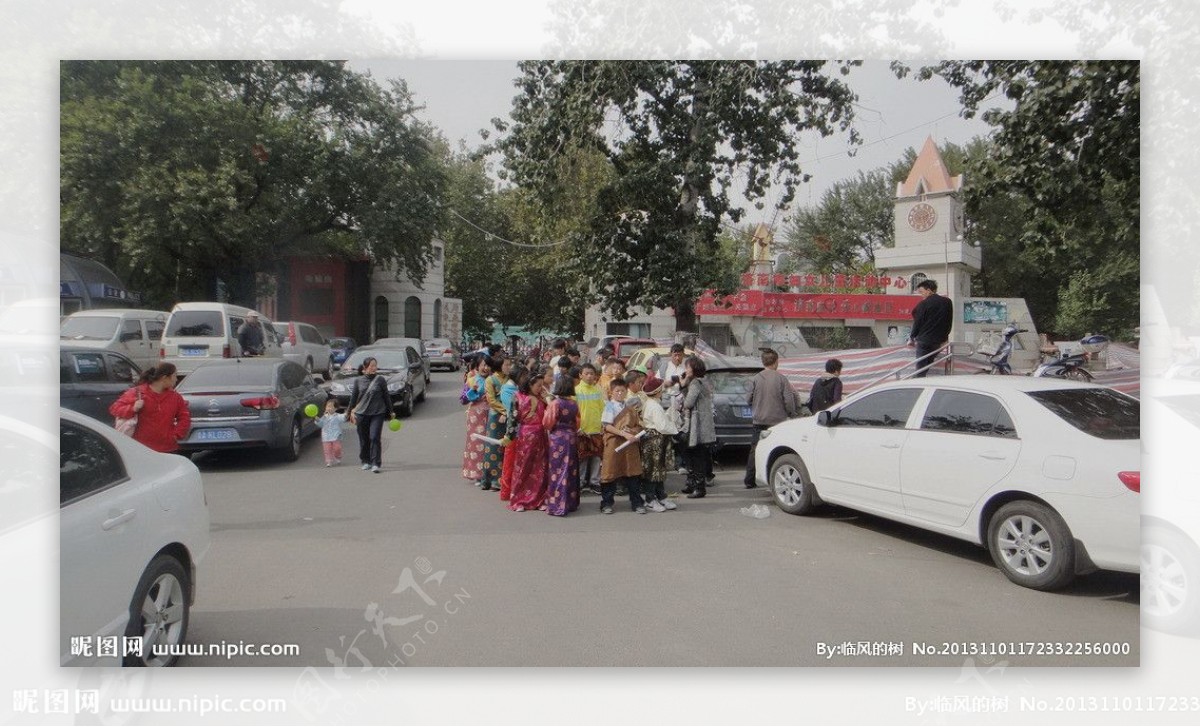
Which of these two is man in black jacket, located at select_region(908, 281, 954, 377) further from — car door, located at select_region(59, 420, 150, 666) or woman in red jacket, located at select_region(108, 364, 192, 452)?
car door, located at select_region(59, 420, 150, 666)

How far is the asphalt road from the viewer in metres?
4.50

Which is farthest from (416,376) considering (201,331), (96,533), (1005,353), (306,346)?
(96,533)

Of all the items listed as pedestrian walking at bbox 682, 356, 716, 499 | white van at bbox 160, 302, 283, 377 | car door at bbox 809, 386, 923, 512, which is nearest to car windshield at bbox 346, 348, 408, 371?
white van at bbox 160, 302, 283, 377

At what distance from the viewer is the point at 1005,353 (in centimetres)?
848

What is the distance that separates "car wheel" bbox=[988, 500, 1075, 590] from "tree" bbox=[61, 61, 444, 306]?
5.67 metres

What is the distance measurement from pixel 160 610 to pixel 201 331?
323 centimetres

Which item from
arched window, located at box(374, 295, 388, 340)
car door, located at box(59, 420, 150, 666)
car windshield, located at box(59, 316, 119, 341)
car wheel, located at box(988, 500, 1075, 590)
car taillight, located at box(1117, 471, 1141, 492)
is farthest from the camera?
arched window, located at box(374, 295, 388, 340)

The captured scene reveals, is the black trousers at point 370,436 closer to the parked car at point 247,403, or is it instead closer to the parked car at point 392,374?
the parked car at point 392,374

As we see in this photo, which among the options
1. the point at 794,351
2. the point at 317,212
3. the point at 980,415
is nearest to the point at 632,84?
the point at 317,212

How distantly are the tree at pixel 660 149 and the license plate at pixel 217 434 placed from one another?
467cm

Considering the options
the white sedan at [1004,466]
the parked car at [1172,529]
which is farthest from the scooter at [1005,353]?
the parked car at [1172,529]

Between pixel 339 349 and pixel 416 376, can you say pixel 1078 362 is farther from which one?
pixel 416 376

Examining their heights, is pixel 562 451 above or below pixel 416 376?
below

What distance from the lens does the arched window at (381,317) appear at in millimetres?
7762
